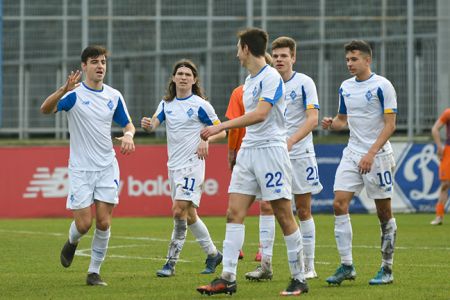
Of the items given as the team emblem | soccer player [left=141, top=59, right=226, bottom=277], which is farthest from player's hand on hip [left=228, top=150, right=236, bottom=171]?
the team emblem

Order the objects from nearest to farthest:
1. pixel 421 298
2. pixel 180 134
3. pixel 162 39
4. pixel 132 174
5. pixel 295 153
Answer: pixel 421 298
pixel 295 153
pixel 180 134
pixel 132 174
pixel 162 39

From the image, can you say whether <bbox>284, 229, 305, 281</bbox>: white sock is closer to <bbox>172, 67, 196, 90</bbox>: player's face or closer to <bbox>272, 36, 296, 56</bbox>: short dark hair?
<bbox>272, 36, 296, 56</bbox>: short dark hair

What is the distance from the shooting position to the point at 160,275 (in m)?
11.6

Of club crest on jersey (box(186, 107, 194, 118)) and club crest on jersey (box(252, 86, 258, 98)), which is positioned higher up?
club crest on jersey (box(252, 86, 258, 98))

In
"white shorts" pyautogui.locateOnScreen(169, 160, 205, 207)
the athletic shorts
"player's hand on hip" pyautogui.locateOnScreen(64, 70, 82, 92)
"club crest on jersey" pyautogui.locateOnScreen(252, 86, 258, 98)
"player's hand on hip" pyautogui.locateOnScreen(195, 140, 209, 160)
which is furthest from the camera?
the athletic shorts

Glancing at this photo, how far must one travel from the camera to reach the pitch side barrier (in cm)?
2261

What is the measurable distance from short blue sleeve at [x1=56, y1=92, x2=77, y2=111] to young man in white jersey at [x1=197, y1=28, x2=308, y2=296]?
2070mm

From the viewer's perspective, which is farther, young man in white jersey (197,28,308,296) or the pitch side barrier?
the pitch side barrier

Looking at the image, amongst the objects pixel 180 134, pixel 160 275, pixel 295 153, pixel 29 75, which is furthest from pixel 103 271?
pixel 29 75

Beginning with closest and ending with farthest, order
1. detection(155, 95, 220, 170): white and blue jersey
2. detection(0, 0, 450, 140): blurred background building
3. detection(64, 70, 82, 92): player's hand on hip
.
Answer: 1. detection(64, 70, 82, 92): player's hand on hip
2. detection(155, 95, 220, 170): white and blue jersey
3. detection(0, 0, 450, 140): blurred background building

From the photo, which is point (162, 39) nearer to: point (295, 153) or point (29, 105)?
point (29, 105)

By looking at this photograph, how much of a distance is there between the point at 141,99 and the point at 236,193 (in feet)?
47.4

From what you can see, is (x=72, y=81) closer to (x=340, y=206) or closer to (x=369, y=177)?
(x=340, y=206)

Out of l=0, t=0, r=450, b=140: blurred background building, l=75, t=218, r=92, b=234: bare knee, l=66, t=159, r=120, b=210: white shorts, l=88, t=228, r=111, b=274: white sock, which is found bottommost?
l=88, t=228, r=111, b=274: white sock
